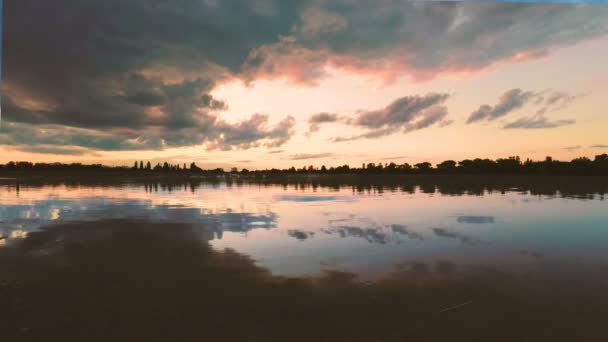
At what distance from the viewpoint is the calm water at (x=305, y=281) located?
19.2 feet

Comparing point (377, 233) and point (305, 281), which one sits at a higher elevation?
point (377, 233)

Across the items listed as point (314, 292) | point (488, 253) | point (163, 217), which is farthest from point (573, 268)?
point (163, 217)

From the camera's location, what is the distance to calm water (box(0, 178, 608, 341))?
19.2 ft

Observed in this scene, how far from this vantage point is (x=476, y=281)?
8117mm

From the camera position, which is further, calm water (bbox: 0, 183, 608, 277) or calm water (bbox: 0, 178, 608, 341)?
calm water (bbox: 0, 183, 608, 277)

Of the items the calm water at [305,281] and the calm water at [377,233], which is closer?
the calm water at [305,281]

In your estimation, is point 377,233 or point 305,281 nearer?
point 305,281

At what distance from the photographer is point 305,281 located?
8070 mm

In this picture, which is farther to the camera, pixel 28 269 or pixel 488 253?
pixel 488 253

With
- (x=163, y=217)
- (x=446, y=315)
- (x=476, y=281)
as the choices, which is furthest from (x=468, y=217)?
(x=163, y=217)

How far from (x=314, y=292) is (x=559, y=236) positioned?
11734 millimetres

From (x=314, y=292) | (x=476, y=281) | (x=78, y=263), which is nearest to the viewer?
(x=314, y=292)

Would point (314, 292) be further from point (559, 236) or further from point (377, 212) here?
point (377, 212)

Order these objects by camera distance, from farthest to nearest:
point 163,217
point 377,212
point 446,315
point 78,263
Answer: point 377,212 → point 163,217 → point 78,263 → point 446,315
